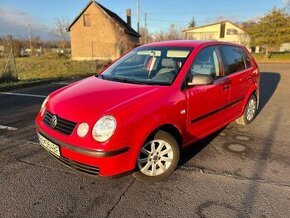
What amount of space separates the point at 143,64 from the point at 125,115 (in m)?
1.57

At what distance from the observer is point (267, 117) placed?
6.25 meters

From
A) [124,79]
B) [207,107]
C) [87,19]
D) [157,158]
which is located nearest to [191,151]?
[207,107]

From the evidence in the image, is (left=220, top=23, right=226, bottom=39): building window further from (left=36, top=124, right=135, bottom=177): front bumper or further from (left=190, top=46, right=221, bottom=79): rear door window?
(left=36, top=124, right=135, bottom=177): front bumper

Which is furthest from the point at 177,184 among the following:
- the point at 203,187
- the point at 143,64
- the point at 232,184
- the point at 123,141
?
the point at 143,64

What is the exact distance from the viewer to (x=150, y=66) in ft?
13.4

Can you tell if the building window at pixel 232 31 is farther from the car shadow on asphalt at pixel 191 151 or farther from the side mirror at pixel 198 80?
the side mirror at pixel 198 80

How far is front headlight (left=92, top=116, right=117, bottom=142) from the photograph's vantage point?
2.76 metres

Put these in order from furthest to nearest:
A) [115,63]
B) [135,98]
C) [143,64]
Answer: [115,63], [143,64], [135,98]

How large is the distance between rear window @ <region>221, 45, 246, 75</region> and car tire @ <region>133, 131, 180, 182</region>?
1816 mm

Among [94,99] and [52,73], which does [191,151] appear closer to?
[94,99]

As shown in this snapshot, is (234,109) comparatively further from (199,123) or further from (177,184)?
(177,184)

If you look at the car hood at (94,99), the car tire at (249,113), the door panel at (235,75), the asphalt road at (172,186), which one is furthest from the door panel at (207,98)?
the car tire at (249,113)

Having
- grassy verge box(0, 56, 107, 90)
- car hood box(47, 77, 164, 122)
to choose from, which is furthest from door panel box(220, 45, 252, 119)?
grassy verge box(0, 56, 107, 90)

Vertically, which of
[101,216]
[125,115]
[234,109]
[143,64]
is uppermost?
[143,64]
